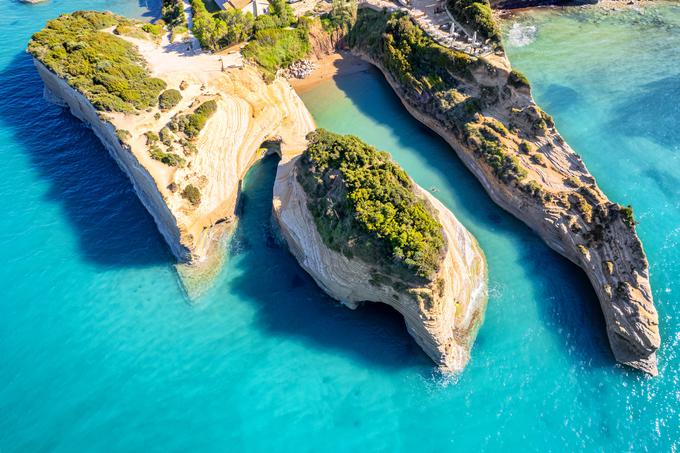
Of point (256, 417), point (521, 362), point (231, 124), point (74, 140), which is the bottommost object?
point (256, 417)

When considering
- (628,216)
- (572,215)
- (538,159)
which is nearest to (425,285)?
(572,215)

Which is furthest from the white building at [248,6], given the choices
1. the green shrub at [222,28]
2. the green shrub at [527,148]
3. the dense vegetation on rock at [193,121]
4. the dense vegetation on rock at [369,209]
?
the green shrub at [527,148]

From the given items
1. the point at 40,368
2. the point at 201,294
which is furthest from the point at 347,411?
the point at 40,368

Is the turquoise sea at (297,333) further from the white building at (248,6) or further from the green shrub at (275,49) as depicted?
the white building at (248,6)

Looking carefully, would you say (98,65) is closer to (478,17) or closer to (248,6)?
(248,6)

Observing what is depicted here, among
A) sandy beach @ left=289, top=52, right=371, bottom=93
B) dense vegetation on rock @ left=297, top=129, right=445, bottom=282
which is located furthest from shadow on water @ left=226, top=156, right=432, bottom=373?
sandy beach @ left=289, top=52, right=371, bottom=93

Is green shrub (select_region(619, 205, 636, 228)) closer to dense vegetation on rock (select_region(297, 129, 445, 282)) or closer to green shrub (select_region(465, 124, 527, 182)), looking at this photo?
green shrub (select_region(465, 124, 527, 182))

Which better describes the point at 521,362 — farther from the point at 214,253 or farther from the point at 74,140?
the point at 74,140
